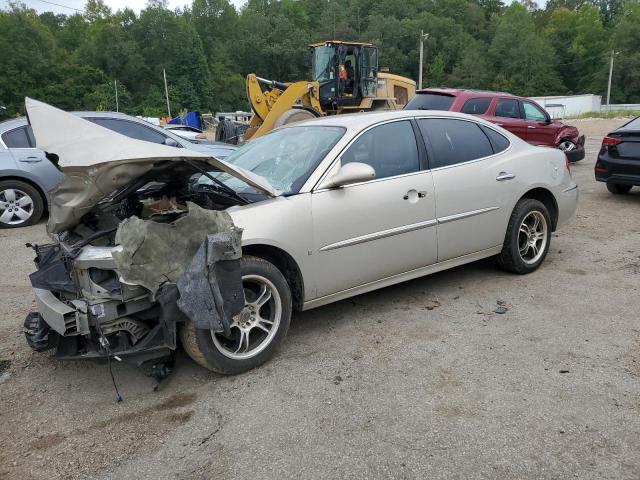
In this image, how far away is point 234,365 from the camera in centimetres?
328

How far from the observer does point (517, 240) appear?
4.93m

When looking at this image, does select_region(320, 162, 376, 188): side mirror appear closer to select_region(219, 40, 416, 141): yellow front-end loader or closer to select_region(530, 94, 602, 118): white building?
select_region(219, 40, 416, 141): yellow front-end loader

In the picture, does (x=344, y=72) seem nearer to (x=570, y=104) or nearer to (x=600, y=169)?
(x=600, y=169)

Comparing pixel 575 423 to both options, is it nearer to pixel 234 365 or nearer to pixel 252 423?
pixel 252 423

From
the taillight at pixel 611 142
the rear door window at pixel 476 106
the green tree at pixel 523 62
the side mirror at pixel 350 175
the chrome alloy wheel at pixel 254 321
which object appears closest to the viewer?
the chrome alloy wheel at pixel 254 321

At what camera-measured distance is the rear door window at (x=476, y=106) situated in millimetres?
10531

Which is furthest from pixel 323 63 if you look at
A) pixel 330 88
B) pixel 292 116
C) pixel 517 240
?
pixel 517 240

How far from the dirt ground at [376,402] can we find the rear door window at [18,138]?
4018 mm

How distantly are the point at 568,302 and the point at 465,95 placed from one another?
7122mm

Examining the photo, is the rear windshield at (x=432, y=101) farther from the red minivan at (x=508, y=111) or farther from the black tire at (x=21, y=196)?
the black tire at (x=21, y=196)

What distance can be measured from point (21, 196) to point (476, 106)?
27.9 feet

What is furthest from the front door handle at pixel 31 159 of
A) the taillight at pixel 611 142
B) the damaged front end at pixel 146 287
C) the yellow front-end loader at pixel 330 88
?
the taillight at pixel 611 142

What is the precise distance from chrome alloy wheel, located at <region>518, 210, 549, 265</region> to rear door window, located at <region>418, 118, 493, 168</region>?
2.71 ft

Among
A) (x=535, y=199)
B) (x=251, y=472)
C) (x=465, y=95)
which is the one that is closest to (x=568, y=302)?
(x=535, y=199)
